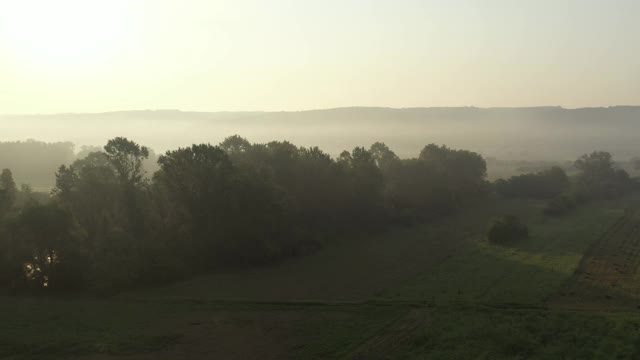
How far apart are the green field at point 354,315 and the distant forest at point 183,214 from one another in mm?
3623

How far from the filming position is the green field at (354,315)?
1292 inches

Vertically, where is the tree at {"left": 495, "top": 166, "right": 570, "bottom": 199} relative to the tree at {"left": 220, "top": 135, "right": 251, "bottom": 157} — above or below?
below

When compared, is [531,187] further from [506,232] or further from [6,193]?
[6,193]

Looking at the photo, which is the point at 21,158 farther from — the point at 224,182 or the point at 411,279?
the point at 411,279

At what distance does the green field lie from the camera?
32.8 metres

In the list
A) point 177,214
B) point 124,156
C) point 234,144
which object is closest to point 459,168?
point 234,144

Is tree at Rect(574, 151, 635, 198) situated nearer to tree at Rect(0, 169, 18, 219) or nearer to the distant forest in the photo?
the distant forest

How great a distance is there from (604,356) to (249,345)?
1906 cm

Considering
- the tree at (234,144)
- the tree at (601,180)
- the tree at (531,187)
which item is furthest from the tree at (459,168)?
the tree at (234,144)

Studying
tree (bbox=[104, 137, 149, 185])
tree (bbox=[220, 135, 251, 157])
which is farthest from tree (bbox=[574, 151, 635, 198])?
tree (bbox=[104, 137, 149, 185])

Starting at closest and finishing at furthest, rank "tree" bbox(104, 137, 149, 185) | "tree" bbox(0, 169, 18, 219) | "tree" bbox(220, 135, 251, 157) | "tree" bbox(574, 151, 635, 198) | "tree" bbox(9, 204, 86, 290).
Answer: "tree" bbox(9, 204, 86, 290), "tree" bbox(0, 169, 18, 219), "tree" bbox(104, 137, 149, 185), "tree" bbox(220, 135, 251, 157), "tree" bbox(574, 151, 635, 198)

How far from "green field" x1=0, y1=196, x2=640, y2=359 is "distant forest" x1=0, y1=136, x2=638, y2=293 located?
362cm

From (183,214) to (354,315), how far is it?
25.2 m

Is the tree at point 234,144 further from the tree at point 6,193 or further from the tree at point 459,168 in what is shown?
the tree at point 459,168
